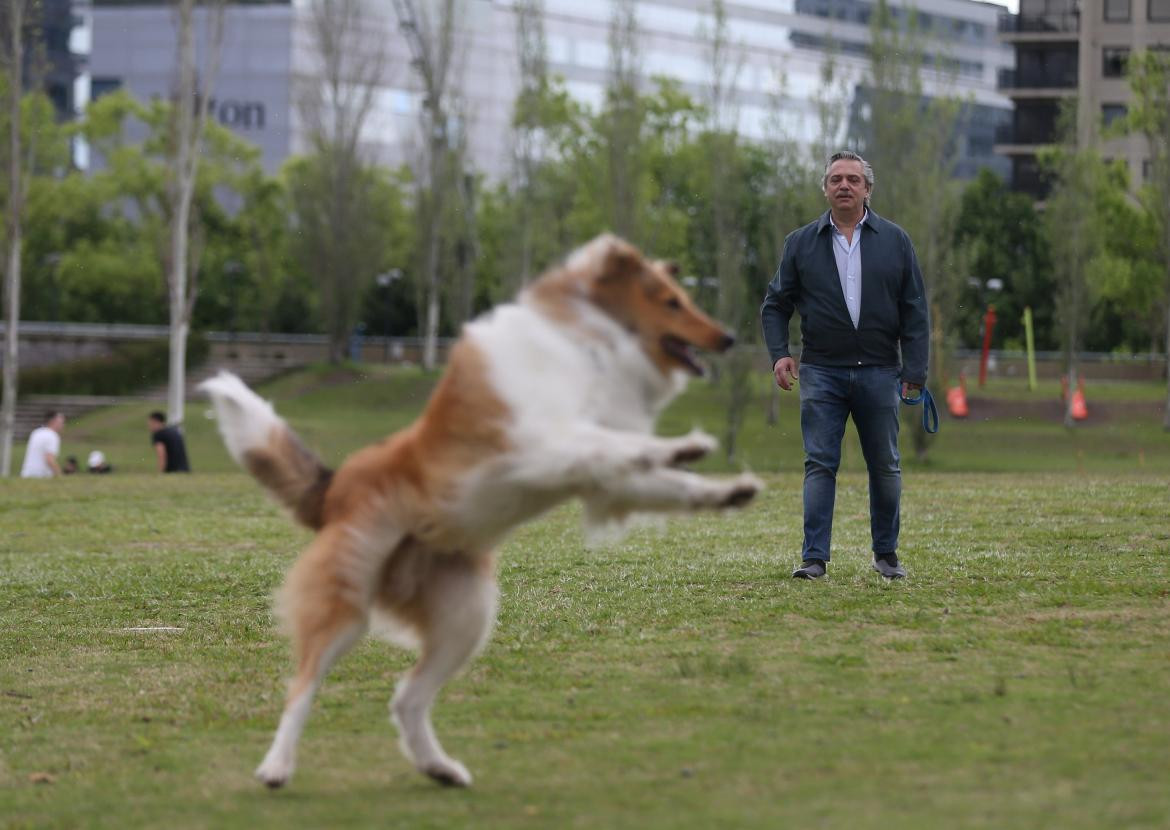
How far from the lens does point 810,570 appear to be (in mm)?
9680

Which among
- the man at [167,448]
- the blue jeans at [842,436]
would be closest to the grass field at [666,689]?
the blue jeans at [842,436]

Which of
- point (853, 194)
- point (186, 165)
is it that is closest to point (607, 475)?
point (853, 194)

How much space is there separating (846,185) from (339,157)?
46.2 meters

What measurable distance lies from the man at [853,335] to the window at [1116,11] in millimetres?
63598

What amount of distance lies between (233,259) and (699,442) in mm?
64362

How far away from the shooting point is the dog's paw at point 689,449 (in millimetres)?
5051

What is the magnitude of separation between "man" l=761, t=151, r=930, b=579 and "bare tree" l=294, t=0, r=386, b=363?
45.5 meters

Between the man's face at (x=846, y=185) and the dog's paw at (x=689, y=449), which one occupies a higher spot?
the man's face at (x=846, y=185)

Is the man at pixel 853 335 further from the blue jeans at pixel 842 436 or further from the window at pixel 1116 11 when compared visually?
the window at pixel 1116 11

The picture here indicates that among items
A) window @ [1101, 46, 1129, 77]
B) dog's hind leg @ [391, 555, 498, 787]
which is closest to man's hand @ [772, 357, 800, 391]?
dog's hind leg @ [391, 555, 498, 787]

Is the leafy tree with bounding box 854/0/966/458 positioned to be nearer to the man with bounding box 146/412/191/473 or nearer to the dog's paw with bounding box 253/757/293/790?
the man with bounding box 146/412/191/473

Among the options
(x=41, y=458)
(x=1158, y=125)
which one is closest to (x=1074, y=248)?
(x=1158, y=125)

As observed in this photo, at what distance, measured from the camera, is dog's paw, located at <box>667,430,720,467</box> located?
5051 millimetres

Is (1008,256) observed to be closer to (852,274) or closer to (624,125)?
(624,125)
